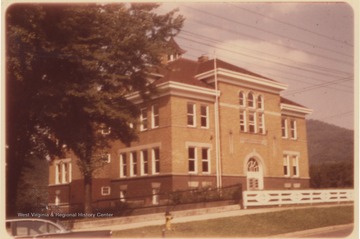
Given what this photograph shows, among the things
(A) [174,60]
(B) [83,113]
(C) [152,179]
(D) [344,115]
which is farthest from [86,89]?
(D) [344,115]

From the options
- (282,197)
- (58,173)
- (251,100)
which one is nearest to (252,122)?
(251,100)

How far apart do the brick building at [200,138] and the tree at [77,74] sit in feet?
1.80

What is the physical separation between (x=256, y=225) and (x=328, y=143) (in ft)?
10.6

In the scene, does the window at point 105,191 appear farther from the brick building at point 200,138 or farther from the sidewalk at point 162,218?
the sidewalk at point 162,218

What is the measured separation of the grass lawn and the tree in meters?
2.41

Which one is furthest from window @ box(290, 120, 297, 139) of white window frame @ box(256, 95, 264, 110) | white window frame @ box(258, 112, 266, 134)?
white window frame @ box(256, 95, 264, 110)

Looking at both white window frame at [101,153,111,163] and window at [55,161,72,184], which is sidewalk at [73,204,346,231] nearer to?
white window frame at [101,153,111,163]

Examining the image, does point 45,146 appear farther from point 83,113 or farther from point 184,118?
point 184,118

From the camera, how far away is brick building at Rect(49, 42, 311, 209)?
51.5 ft

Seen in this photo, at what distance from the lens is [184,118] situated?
16234 millimetres

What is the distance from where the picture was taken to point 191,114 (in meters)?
16.2

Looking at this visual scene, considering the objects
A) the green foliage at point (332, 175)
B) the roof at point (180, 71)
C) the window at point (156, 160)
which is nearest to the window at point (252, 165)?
the green foliage at point (332, 175)

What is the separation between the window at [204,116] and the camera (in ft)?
53.3

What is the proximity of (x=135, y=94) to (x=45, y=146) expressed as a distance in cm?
324
